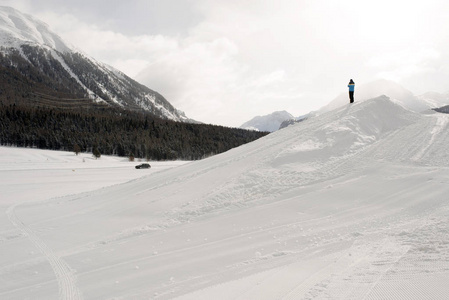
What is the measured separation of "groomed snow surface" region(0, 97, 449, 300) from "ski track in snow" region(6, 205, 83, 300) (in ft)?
0.15

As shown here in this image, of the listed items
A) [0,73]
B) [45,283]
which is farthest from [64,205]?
[0,73]

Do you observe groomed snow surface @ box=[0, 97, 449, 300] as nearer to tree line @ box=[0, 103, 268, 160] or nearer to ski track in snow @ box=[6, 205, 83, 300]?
ski track in snow @ box=[6, 205, 83, 300]

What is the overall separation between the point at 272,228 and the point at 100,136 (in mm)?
93721

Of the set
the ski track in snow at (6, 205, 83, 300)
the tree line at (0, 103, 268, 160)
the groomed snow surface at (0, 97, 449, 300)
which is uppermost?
the tree line at (0, 103, 268, 160)

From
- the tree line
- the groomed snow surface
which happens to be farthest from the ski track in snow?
the tree line

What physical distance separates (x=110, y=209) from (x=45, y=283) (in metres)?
6.13

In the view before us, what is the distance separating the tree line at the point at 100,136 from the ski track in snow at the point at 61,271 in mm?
72500

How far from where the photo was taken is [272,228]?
836 cm

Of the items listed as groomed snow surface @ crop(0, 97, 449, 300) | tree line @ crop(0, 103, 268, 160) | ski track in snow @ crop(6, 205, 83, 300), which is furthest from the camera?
tree line @ crop(0, 103, 268, 160)

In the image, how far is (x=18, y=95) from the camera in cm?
14700

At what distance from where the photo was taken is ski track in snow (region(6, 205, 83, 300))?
586cm

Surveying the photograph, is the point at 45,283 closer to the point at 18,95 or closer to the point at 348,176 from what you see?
the point at 348,176

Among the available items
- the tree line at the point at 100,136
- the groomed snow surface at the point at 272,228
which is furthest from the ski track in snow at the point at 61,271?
the tree line at the point at 100,136

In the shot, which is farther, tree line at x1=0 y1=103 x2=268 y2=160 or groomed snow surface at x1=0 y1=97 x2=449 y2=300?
tree line at x1=0 y1=103 x2=268 y2=160
